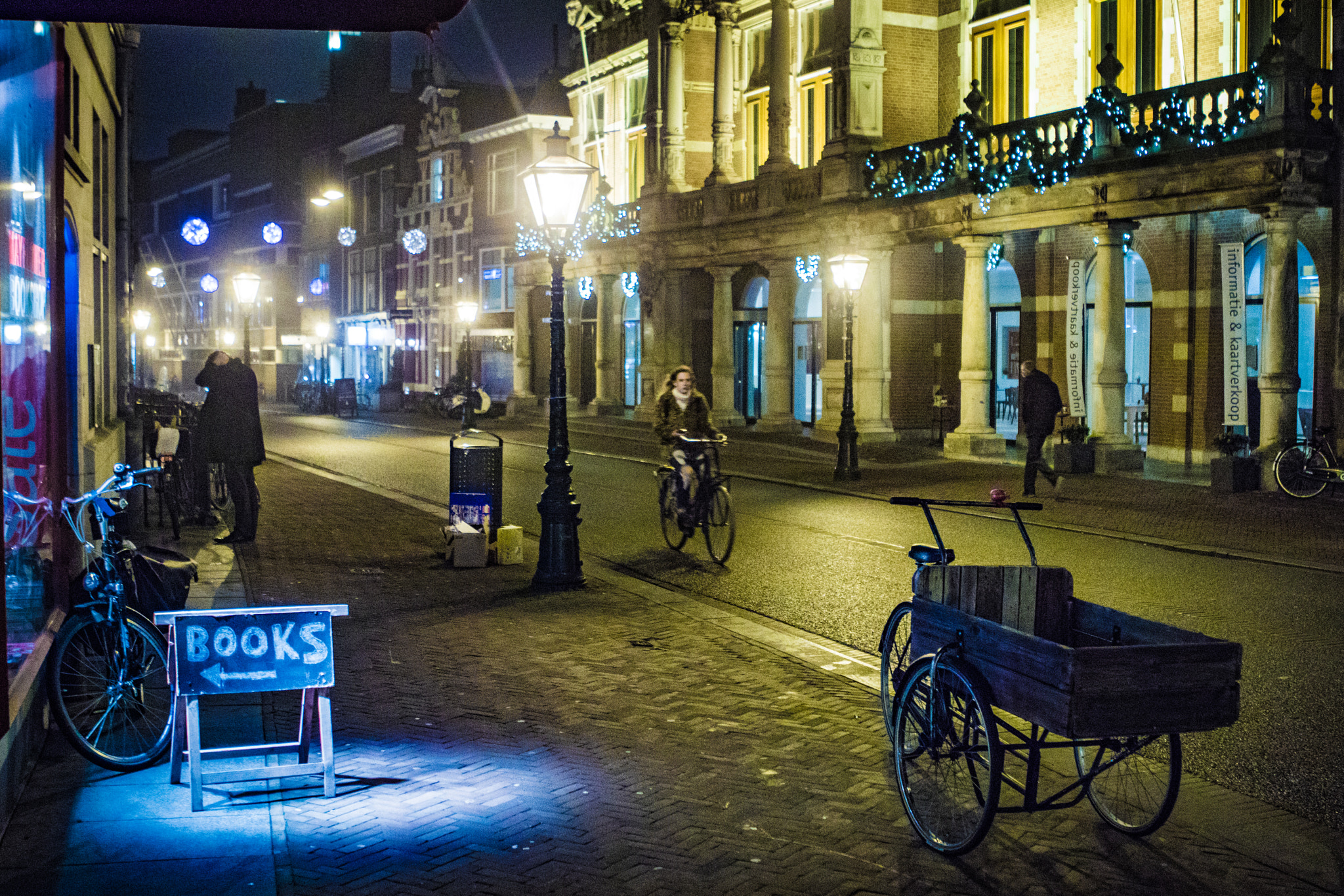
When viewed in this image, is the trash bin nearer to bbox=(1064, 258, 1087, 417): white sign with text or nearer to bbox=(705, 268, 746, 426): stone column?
bbox=(1064, 258, 1087, 417): white sign with text

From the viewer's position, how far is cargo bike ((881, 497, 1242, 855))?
461 cm

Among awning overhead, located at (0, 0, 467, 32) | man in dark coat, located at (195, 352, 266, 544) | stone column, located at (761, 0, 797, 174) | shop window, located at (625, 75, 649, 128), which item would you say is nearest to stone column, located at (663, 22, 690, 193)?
stone column, located at (761, 0, 797, 174)

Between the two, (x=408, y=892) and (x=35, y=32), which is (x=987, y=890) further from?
(x=35, y=32)

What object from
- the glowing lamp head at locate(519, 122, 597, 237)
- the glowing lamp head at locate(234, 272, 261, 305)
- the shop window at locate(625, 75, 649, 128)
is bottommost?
the glowing lamp head at locate(519, 122, 597, 237)

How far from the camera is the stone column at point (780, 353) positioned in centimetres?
2973

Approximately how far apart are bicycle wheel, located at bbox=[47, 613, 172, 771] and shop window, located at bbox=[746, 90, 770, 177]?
2951 cm

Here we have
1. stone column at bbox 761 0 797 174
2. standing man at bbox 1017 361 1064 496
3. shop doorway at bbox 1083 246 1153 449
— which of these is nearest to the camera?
standing man at bbox 1017 361 1064 496

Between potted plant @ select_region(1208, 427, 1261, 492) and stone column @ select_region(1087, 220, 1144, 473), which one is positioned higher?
stone column @ select_region(1087, 220, 1144, 473)

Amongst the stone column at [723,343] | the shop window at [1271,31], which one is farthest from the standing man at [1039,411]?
the stone column at [723,343]

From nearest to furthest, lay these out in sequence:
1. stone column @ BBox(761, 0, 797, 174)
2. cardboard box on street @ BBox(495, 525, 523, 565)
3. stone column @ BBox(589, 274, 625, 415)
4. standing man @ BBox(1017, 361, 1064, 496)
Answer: cardboard box on street @ BBox(495, 525, 523, 565), standing man @ BBox(1017, 361, 1064, 496), stone column @ BBox(761, 0, 797, 174), stone column @ BBox(589, 274, 625, 415)

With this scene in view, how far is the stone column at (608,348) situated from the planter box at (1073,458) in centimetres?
1828

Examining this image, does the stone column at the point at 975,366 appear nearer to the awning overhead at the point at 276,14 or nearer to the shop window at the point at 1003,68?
the shop window at the point at 1003,68

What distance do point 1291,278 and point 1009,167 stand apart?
18.0 feet

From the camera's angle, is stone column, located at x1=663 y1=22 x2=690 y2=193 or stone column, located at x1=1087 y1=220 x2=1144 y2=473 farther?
stone column, located at x1=663 y1=22 x2=690 y2=193
